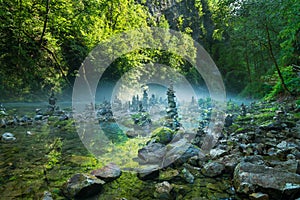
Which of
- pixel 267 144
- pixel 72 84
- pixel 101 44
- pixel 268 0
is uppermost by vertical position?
pixel 101 44

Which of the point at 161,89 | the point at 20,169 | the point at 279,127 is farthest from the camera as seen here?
the point at 161,89

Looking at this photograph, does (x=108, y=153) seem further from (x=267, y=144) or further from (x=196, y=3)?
(x=196, y=3)

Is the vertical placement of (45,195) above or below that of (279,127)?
below

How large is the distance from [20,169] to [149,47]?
29359 millimetres

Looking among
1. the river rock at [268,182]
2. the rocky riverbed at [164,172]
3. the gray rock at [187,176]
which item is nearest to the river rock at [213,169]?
the rocky riverbed at [164,172]

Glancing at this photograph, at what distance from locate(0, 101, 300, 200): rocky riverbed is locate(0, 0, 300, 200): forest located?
17 mm

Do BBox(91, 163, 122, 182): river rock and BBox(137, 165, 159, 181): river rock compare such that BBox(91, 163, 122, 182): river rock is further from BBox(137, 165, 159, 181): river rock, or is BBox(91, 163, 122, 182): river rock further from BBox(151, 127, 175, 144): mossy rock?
BBox(151, 127, 175, 144): mossy rock

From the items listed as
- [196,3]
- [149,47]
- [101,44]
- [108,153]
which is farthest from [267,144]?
[196,3]

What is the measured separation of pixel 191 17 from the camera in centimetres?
4491

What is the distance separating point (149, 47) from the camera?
3134 cm

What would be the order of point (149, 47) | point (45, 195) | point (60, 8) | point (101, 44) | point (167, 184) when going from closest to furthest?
point (45, 195), point (167, 184), point (60, 8), point (101, 44), point (149, 47)

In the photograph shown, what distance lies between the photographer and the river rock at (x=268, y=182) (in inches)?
92.8

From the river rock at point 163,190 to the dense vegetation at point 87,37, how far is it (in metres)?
5.01

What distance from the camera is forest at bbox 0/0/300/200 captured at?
2943 mm
